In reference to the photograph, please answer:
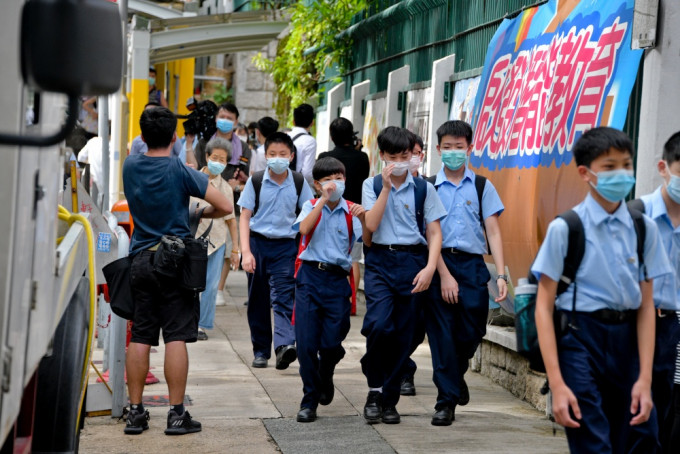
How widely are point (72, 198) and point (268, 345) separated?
3156 millimetres

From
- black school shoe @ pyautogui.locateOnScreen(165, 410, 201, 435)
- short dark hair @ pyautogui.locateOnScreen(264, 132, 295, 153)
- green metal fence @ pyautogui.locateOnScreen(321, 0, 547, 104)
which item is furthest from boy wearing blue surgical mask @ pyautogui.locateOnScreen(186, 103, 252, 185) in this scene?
black school shoe @ pyautogui.locateOnScreen(165, 410, 201, 435)

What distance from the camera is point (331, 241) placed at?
305 inches

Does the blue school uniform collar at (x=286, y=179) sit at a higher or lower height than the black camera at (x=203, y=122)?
lower

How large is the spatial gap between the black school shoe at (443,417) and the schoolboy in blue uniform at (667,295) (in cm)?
199

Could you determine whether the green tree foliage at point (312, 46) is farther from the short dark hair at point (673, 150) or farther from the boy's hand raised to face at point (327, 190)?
the short dark hair at point (673, 150)

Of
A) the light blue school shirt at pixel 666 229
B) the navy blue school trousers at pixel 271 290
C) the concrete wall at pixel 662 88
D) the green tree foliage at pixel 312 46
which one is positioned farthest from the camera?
the green tree foliage at pixel 312 46

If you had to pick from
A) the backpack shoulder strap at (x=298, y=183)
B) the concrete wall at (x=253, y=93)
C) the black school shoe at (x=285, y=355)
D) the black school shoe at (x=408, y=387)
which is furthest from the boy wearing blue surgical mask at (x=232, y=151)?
the concrete wall at (x=253, y=93)

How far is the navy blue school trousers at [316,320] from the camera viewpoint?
7668 mm

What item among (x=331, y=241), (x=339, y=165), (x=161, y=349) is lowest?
(x=161, y=349)

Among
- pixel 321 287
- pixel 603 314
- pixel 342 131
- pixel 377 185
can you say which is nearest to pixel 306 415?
pixel 321 287

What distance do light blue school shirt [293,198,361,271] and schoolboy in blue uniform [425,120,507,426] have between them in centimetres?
61

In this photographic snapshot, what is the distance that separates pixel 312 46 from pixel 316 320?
403 inches

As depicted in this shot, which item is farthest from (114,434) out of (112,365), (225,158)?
(225,158)

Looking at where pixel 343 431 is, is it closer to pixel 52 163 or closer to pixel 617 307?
pixel 617 307
